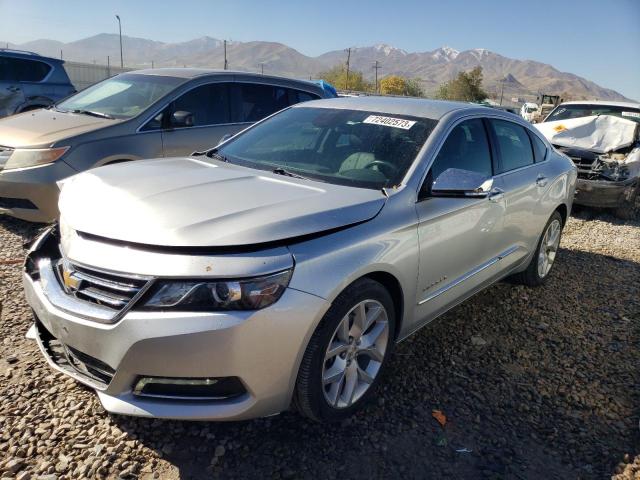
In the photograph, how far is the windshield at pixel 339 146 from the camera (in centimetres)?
299

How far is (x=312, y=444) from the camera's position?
2473mm

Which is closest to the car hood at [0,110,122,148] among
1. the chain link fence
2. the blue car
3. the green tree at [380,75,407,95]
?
the blue car

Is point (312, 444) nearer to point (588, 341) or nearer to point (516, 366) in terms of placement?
point (516, 366)

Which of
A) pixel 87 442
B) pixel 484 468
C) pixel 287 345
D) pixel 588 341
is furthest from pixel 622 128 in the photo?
pixel 87 442

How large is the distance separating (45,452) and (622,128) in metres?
9.48

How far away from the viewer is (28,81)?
9.67m

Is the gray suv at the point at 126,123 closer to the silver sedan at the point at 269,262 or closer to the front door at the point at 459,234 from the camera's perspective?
the silver sedan at the point at 269,262

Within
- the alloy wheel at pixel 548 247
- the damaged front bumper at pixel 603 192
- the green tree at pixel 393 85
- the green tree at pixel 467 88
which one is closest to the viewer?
the alloy wheel at pixel 548 247

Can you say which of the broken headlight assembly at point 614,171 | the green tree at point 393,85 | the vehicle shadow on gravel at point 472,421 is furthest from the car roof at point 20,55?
the green tree at point 393,85

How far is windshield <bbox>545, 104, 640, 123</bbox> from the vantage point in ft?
30.6

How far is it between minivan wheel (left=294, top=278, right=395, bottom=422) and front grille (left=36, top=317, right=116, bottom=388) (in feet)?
2.75

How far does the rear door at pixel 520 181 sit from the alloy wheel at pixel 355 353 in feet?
5.24

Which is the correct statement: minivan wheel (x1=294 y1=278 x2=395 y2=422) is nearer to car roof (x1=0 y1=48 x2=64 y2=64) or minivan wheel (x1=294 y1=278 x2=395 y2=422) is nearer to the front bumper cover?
the front bumper cover

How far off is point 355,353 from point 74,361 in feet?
4.36
